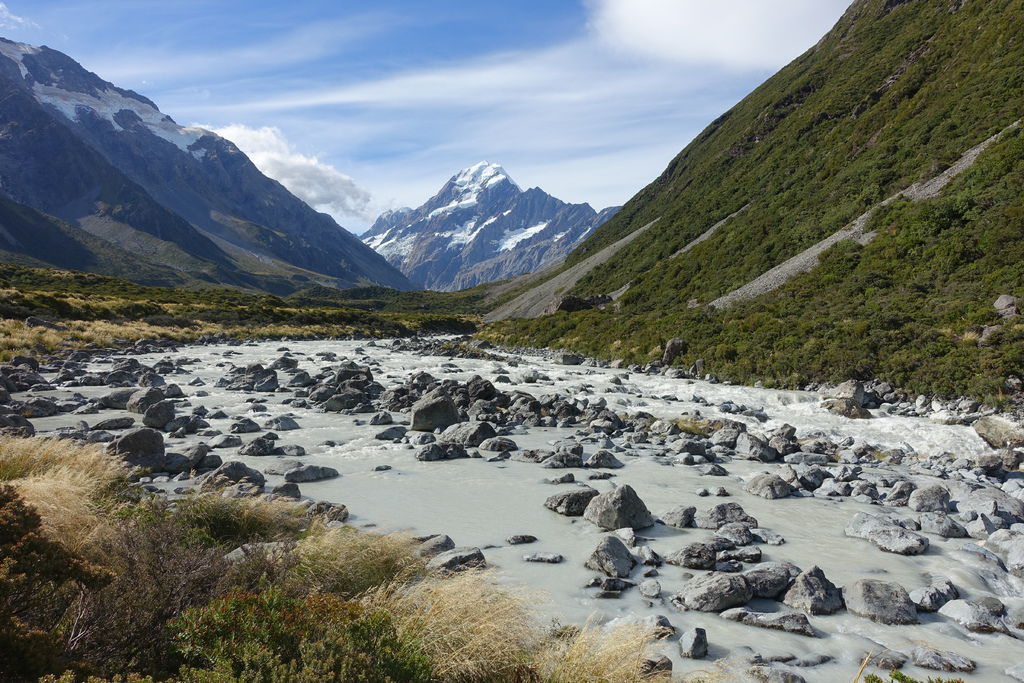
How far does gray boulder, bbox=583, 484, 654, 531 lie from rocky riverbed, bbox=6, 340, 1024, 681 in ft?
0.13

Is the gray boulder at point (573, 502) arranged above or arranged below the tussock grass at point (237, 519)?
below

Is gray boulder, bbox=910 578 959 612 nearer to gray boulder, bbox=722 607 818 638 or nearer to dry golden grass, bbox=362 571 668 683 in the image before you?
gray boulder, bbox=722 607 818 638

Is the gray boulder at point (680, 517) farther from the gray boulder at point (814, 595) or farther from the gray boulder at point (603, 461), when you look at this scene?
the gray boulder at point (603, 461)

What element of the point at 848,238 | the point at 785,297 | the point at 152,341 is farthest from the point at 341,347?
the point at 848,238

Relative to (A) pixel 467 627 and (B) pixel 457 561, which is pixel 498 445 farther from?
(A) pixel 467 627

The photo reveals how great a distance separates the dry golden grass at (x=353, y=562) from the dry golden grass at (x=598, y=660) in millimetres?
2255

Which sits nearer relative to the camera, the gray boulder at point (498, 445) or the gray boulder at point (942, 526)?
the gray boulder at point (942, 526)

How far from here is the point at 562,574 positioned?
8.39 meters

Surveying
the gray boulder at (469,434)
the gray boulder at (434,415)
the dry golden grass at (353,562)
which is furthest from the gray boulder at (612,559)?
the gray boulder at (434,415)

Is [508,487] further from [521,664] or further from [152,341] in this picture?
[152,341]

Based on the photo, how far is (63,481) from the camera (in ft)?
25.5

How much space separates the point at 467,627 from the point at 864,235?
43.5m

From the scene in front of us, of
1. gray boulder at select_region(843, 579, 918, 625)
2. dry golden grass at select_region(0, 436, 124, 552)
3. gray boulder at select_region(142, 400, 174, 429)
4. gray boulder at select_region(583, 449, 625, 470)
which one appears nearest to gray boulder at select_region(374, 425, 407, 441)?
gray boulder at select_region(583, 449, 625, 470)

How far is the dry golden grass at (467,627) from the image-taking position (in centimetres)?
488
